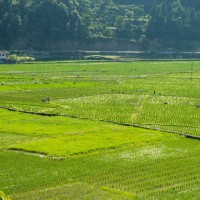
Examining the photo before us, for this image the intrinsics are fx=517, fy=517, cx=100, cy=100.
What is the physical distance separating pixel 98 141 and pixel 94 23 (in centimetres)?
11003

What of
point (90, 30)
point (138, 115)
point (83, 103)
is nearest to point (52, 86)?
point (83, 103)

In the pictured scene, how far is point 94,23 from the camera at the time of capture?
143375mm

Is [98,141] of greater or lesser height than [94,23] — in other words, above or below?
below

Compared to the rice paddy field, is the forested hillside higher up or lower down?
higher up

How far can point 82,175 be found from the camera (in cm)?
2811

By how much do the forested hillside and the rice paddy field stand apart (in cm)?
5715

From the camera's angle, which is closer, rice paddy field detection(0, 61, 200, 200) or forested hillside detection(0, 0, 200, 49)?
rice paddy field detection(0, 61, 200, 200)

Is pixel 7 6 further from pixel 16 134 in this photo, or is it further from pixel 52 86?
pixel 16 134

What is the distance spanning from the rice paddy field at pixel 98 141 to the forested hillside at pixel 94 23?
57149 millimetres

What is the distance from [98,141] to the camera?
36.0 m

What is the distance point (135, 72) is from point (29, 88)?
3236 centimetres

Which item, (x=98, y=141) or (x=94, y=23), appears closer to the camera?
(x=98, y=141)

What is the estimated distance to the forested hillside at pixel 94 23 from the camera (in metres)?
126

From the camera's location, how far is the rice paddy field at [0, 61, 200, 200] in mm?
26188
